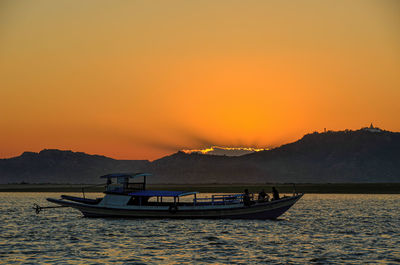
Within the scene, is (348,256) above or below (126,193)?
below

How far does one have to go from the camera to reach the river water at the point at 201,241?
1302 inches

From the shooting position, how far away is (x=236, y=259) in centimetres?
3266

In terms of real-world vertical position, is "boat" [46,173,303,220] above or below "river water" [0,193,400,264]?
above

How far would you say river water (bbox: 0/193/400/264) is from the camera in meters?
33.1

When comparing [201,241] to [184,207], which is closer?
[201,241]

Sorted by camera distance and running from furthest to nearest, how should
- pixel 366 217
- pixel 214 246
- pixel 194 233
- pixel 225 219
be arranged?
pixel 366 217 < pixel 225 219 < pixel 194 233 < pixel 214 246

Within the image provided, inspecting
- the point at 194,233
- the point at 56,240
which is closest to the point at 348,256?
the point at 194,233

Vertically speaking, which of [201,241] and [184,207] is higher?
[184,207]

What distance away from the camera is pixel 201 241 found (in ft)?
133

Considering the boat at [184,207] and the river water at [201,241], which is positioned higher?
the boat at [184,207]

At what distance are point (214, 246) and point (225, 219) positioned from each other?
1820cm

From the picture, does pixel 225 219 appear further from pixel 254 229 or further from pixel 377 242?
pixel 377 242

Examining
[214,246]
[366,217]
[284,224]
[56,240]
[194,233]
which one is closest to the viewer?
[214,246]

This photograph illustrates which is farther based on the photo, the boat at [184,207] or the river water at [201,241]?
the boat at [184,207]
